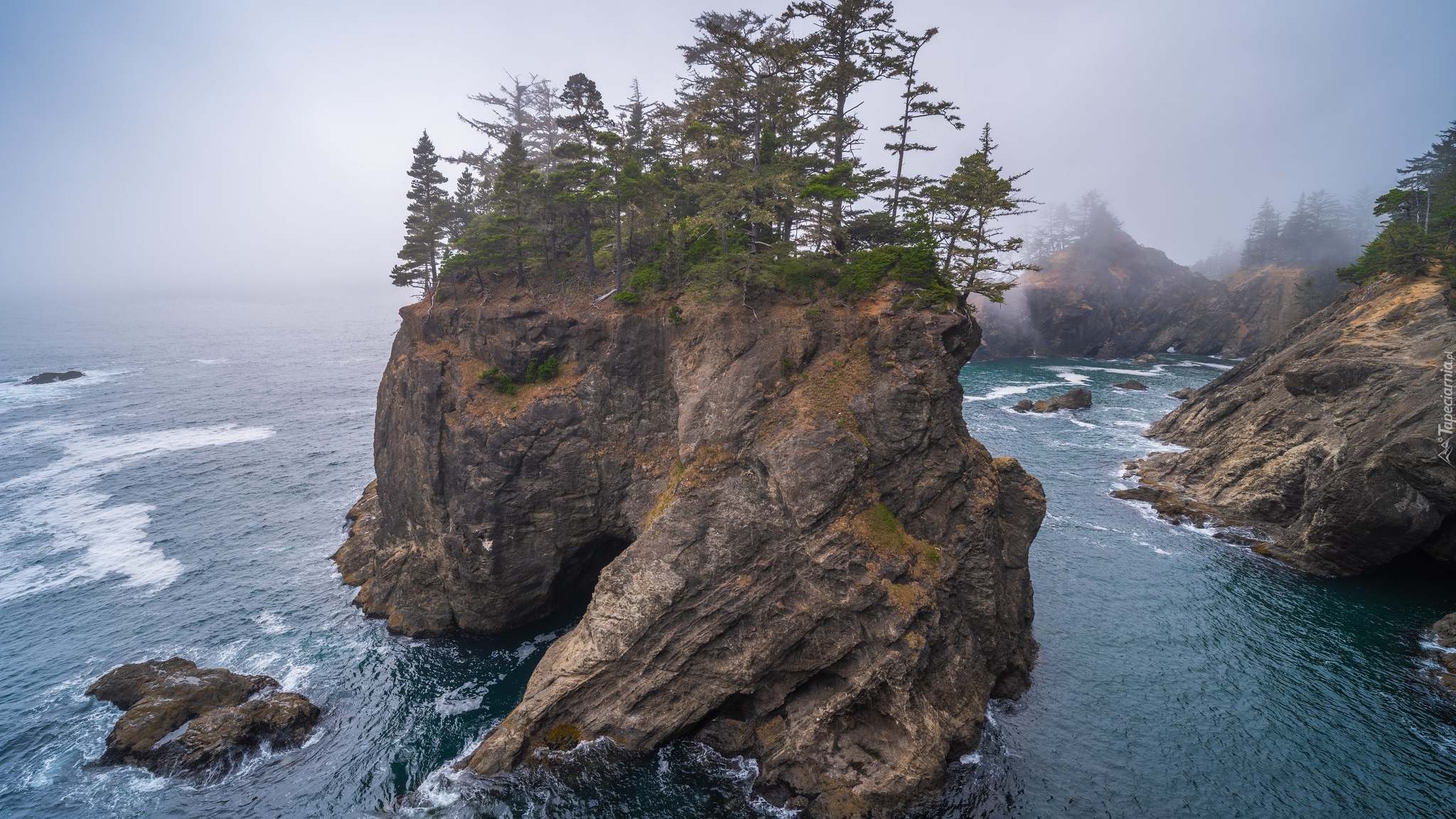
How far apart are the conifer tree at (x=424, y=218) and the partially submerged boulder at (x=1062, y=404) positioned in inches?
2864

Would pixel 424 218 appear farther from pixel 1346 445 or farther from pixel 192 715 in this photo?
pixel 1346 445

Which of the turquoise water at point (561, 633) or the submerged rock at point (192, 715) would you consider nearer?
the turquoise water at point (561, 633)

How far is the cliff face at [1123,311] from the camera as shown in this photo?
124 m

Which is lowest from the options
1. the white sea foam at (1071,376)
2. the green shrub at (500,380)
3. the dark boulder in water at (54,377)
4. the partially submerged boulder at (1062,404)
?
the dark boulder in water at (54,377)

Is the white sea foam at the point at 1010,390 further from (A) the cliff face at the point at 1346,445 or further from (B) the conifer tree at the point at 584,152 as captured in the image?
(B) the conifer tree at the point at 584,152

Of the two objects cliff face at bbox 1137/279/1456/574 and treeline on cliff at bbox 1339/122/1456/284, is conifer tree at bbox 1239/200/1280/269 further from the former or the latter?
cliff face at bbox 1137/279/1456/574

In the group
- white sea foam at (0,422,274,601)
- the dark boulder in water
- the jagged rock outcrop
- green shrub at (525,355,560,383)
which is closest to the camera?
green shrub at (525,355,560,383)

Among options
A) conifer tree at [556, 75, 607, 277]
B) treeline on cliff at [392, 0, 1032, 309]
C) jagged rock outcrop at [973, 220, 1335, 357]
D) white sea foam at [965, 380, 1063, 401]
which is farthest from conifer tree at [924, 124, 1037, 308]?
jagged rock outcrop at [973, 220, 1335, 357]

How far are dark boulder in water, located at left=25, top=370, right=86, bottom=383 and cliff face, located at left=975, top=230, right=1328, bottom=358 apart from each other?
167 m

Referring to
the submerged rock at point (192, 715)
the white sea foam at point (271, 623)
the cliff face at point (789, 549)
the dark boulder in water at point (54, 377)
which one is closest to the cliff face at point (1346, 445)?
the cliff face at point (789, 549)

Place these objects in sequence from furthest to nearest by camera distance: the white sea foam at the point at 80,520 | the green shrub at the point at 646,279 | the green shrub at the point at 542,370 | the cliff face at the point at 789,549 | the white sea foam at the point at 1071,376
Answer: the white sea foam at the point at 1071,376 < the white sea foam at the point at 80,520 < the green shrub at the point at 542,370 < the green shrub at the point at 646,279 < the cliff face at the point at 789,549

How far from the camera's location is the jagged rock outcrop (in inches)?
4865

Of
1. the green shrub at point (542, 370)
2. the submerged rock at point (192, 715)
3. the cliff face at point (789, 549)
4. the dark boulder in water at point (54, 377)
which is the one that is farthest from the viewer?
the dark boulder in water at point (54, 377)

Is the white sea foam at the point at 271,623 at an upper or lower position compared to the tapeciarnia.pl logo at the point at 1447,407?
lower
